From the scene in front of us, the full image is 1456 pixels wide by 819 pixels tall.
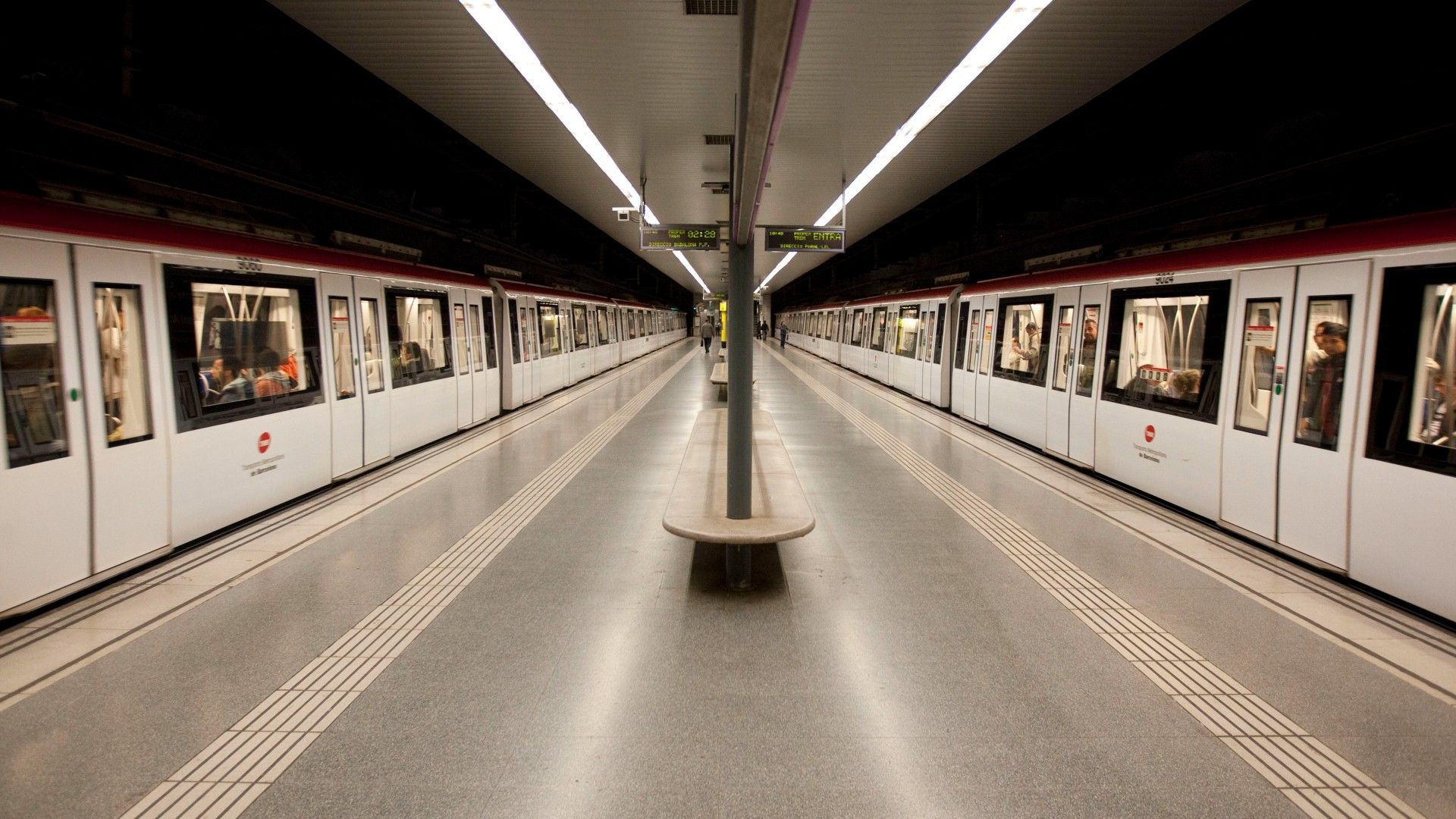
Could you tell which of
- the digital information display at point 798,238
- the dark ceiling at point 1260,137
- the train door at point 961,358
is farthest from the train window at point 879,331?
the digital information display at point 798,238

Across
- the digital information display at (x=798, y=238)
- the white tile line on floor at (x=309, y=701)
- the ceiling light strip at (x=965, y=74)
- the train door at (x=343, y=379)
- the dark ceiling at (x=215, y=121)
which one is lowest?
the white tile line on floor at (x=309, y=701)

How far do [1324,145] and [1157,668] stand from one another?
3.51 metres

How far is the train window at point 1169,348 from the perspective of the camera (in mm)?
4680

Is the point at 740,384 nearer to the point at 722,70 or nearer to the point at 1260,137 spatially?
the point at 722,70

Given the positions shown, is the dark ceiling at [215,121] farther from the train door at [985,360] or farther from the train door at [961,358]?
the train door at [961,358]

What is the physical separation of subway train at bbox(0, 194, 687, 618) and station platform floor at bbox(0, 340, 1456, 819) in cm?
35

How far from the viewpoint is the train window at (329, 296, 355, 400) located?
5.51m

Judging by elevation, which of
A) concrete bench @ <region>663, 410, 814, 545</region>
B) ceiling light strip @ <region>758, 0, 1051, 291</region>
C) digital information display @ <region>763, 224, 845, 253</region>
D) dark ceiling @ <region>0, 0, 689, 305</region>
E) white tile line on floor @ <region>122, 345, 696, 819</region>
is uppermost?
ceiling light strip @ <region>758, 0, 1051, 291</region>

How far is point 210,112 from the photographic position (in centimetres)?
421

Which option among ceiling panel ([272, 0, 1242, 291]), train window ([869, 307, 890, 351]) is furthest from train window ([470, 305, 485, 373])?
train window ([869, 307, 890, 351])

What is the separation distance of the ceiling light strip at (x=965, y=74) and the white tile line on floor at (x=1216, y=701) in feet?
11.0

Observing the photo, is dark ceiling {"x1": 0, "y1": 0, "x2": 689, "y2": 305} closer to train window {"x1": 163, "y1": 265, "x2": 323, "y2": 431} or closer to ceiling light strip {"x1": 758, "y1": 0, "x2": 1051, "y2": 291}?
train window {"x1": 163, "y1": 265, "x2": 323, "y2": 431}

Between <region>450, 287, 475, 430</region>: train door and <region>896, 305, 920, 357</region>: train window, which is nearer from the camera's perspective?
<region>450, 287, 475, 430</region>: train door

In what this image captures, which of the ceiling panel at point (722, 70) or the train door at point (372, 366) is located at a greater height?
the ceiling panel at point (722, 70)
